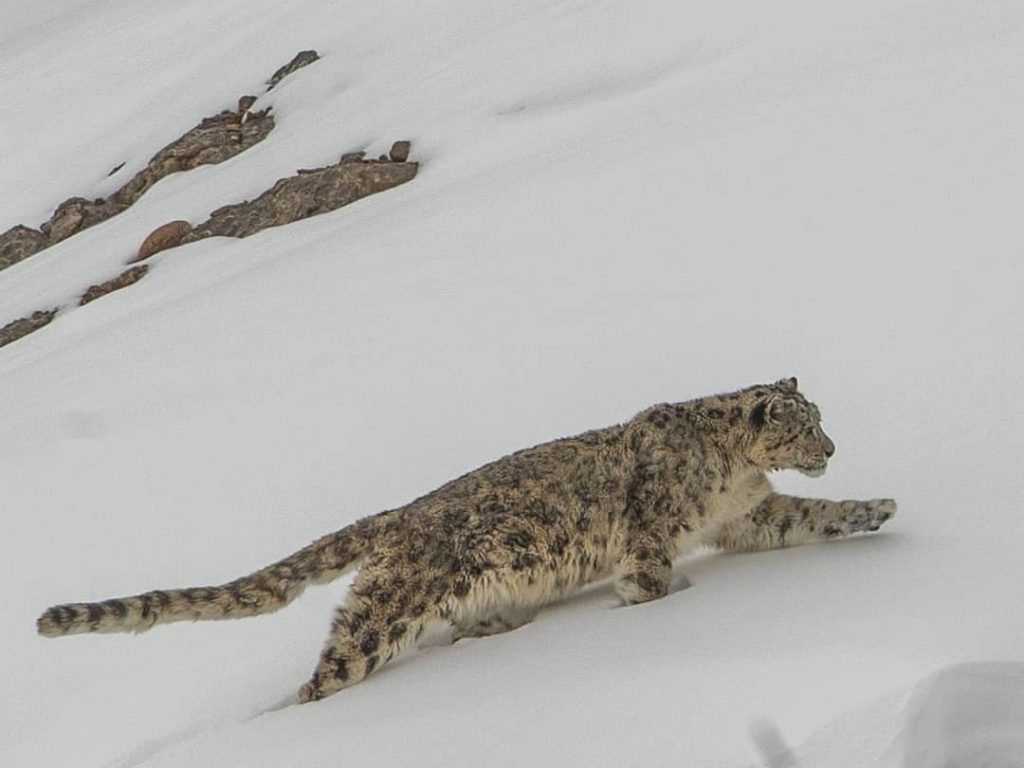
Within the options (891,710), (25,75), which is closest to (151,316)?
(891,710)

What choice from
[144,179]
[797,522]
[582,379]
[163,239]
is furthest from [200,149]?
[797,522]

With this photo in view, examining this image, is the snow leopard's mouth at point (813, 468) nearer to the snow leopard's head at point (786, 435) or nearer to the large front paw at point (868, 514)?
the snow leopard's head at point (786, 435)

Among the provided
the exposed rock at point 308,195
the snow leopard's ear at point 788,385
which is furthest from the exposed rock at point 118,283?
the snow leopard's ear at point 788,385

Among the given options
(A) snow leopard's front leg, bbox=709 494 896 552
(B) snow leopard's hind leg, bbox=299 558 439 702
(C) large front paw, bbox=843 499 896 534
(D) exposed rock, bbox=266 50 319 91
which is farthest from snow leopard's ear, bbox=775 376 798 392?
(D) exposed rock, bbox=266 50 319 91

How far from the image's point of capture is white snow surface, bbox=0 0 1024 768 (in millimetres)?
5934

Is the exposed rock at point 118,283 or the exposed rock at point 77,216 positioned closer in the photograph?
the exposed rock at point 118,283

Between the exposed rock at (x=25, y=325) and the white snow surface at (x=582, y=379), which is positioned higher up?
the exposed rock at (x=25, y=325)

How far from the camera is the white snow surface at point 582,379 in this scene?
5934mm

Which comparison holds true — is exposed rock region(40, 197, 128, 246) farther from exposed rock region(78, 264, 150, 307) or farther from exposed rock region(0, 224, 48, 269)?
exposed rock region(78, 264, 150, 307)

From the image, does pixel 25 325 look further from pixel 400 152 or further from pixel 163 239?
pixel 400 152

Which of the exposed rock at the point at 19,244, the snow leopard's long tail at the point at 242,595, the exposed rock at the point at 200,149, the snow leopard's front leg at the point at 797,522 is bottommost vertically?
the snow leopard's front leg at the point at 797,522

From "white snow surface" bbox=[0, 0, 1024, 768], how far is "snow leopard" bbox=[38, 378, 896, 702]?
8.1 inches

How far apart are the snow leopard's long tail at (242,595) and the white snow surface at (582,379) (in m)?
0.45

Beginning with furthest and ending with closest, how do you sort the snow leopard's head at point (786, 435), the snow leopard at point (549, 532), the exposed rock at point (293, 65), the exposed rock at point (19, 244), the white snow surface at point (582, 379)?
the exposed rock at point (293, 65) < the exposed rock at point (19, 244) < the snow leopard's head at point (786, 435) < the snow leopard at point (549, 532) < the white snow surface at point (582, 379)
